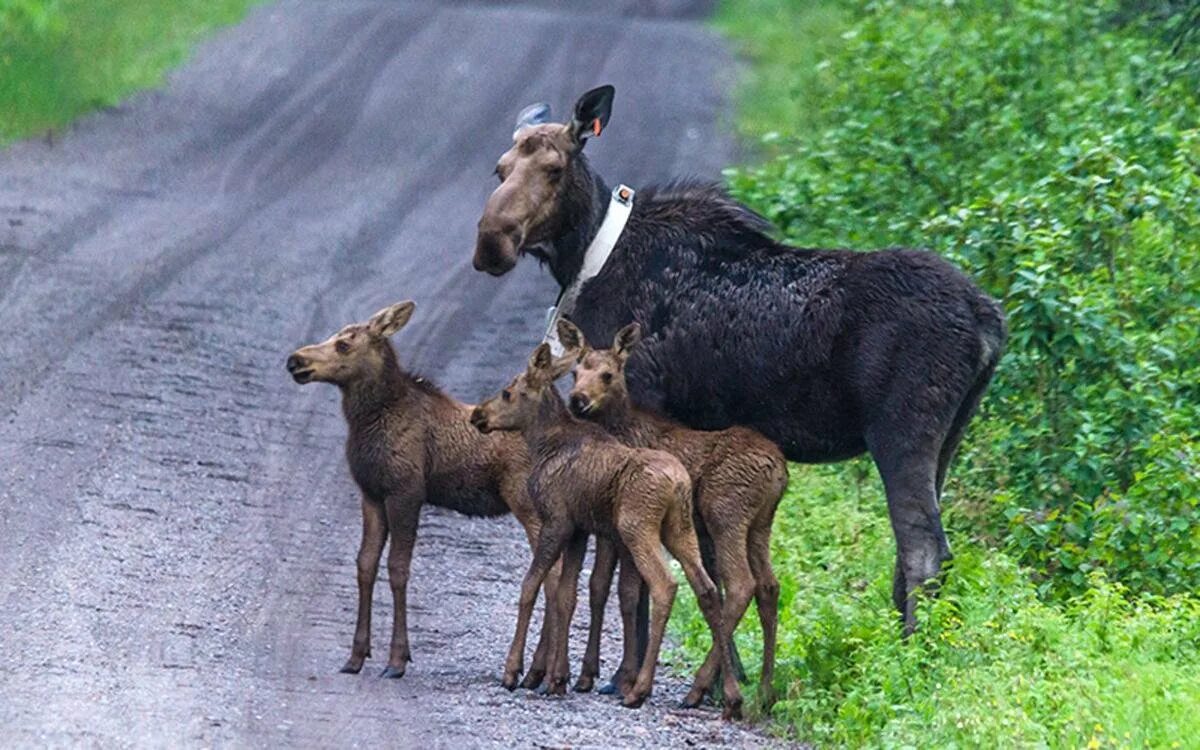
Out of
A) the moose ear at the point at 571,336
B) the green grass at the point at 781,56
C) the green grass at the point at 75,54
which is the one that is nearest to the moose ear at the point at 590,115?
the moose ear at the point at 571,336

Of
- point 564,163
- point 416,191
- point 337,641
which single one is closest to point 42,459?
point 337,641

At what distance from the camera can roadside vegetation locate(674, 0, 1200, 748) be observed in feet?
30.2

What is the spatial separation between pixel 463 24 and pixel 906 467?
71.1 feet

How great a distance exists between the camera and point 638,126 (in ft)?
82.5

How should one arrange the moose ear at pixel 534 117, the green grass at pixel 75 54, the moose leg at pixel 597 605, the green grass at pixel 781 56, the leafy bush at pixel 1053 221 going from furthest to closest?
the green grass at pixel 75 54 < the green grass at pixel 781 56 < the moose ear at pixel 534 117 < the leafy bush at pixel 1053 221 < the moose leg at pixel 597 605

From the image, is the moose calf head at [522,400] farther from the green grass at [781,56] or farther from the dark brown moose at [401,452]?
the green grass at [781,56]

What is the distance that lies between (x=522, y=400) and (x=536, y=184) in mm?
1073

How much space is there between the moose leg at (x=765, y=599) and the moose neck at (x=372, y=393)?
191cm

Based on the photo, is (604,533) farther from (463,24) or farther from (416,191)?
(463,24)

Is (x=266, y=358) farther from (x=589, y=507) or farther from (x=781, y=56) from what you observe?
(x=781, y=56)

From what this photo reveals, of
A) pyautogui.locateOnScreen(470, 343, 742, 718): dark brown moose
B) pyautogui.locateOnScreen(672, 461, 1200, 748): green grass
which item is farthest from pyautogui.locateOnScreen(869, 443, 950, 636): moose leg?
pyautogui.locateOnScreen(470, 343, 742, 718): dark brown moose

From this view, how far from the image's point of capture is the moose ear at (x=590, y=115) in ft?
34.3

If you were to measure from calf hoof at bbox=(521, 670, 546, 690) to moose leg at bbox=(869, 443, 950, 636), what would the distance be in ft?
5.57

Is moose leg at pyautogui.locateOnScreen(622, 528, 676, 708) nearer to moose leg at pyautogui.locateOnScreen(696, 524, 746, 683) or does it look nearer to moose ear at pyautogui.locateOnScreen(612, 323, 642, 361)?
moose leg at pyautogui.locateOnScreen(696, 524, 746, 683)
